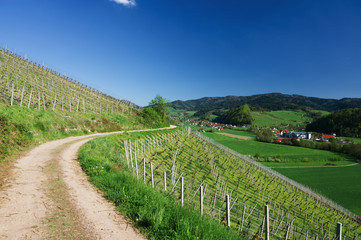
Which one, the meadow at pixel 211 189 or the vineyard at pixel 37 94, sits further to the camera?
the vineyard at pixel 37 94

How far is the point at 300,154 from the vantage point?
87125 mm

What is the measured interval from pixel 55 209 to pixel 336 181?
260ft

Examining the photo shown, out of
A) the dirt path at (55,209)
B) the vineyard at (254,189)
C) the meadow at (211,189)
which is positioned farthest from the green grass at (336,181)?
the dirt path at (55,209)

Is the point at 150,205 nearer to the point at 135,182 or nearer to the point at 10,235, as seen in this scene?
the point at 135,182

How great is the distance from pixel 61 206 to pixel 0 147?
8.27 meters

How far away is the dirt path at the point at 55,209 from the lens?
4707 millimetres

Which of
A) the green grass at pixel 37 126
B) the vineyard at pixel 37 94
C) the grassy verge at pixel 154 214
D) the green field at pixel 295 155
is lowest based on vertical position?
the green field at pixel 295 155

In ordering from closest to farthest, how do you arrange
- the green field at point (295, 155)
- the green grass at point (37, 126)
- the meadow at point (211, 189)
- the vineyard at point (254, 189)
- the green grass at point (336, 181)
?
the meadow at point (211, 189), the green grass at point (37, 126), the vineyard at point (254, 189), the green grass at point (336, 181), the green field at point (295, 155)

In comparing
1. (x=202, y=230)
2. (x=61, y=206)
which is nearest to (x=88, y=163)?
(x=61, y=206)

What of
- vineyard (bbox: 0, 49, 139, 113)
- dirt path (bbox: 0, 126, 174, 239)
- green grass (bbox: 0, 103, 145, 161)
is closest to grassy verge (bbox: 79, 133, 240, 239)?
dirt path (bbox: 0, 126, 174, 239)

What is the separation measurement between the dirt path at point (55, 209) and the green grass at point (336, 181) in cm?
5815

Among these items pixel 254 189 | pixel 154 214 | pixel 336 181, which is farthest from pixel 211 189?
pixel 336 181

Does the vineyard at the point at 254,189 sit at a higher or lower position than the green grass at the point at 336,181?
higher

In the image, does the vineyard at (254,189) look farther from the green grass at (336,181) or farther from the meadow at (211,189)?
the green grass at (336,181)
